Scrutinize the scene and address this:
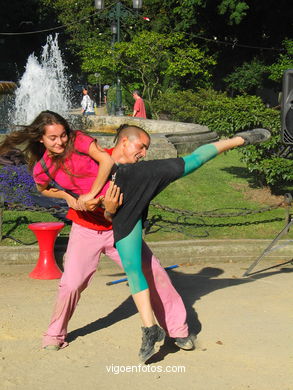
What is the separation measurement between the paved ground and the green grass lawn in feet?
5.18

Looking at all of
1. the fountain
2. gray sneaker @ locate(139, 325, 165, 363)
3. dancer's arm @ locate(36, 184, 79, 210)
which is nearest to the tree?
the fountain

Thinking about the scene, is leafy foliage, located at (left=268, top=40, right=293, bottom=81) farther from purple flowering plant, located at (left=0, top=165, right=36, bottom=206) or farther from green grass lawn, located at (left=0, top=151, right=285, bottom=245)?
purple flowering plant, located at (left=0, top=165, right=36, bottom=206)

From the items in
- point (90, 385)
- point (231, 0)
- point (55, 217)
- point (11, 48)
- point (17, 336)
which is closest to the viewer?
point (90, 385)

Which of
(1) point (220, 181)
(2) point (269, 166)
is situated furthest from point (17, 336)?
(1) point (220, 181)

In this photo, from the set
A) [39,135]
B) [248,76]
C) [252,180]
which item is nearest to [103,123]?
[252,180]

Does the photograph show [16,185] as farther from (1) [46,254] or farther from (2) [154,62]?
(2) [154,62]

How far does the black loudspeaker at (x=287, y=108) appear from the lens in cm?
711

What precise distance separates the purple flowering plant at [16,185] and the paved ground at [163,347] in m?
2.56

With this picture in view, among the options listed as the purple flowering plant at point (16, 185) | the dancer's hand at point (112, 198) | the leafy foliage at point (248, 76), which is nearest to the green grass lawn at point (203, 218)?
the purple flowering plant at point (16, 185)

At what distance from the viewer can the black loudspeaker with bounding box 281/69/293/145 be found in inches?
280

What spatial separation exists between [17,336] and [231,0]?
82.4ft

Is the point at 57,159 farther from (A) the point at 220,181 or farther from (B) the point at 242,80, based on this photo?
(B) the point at 242,80

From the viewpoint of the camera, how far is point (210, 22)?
105ft

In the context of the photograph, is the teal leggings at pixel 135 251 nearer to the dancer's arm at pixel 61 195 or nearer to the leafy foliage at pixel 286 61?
the dancer's arm at pixel 61 195
